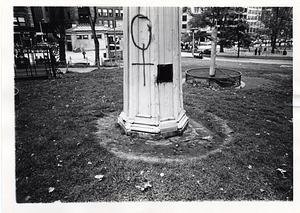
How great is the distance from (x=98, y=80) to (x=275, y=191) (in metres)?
6.39

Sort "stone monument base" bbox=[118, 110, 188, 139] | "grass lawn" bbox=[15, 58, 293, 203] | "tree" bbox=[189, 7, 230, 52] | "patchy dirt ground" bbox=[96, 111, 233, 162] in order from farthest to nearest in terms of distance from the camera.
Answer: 1. "tree" bbox=[189, 7, 230, 52]
2. "stone monument base" bbox=[118, 110, 188, 139]
3. "patchy dirt ground" bbox=[96, 111, 233, 162]
4. "grass lawn" bbox=[15, 58, 293, 203]

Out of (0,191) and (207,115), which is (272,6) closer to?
(207,115)

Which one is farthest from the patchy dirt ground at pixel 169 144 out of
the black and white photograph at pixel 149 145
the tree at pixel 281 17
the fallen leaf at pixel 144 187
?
the tree at pixel 281 17

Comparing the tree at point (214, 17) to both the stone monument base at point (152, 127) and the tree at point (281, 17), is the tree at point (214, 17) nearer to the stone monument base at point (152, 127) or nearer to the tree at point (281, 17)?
the tree at point (281, 17)

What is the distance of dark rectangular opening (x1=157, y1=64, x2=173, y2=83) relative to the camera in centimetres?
292

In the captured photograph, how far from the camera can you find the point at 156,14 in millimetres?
2680

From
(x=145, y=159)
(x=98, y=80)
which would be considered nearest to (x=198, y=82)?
(x=98, y=80)

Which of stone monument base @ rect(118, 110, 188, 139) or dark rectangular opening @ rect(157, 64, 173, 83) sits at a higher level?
dark rectangular opening @ rect(157, 64, 173, 83)

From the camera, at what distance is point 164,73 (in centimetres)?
297

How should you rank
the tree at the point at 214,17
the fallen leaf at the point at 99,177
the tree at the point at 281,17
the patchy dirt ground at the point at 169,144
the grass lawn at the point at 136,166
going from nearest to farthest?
the grass lawn at the point at 136,166
the fallen leaf at the point at 99,177
the tree at the point at 281,17
the patchy dirt ground at the point at 169,144
the tree at the point at 214,17

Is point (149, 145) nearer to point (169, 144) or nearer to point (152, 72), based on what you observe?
point (169, 144)

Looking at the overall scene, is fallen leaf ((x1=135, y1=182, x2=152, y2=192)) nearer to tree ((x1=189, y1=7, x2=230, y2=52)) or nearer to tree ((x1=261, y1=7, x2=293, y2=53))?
tree ((x1=261, y1=7, x2=293, y2=53))

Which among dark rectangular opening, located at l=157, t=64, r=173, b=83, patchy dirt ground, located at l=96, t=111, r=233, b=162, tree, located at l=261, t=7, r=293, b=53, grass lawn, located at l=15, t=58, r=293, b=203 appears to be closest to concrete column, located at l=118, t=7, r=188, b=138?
dark rectangular opening, located at l=157, t=64, r=173, b=83

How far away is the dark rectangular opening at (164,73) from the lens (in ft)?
9.59
